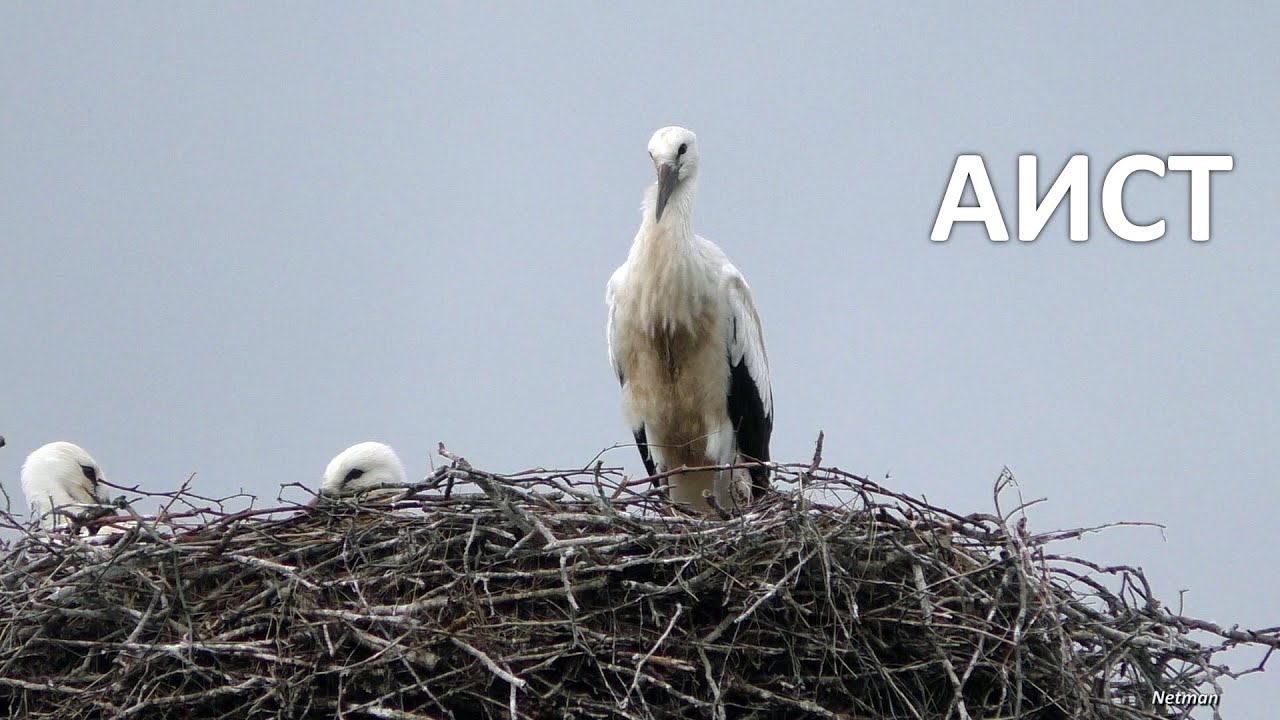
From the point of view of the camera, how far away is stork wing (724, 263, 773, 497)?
5.69 metres

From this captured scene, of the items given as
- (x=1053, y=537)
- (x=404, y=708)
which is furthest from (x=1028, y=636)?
(x=404, y=708)

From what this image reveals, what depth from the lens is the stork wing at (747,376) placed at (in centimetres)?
569

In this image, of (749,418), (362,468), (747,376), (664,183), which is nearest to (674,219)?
(664,183)

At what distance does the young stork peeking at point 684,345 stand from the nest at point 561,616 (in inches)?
48.0

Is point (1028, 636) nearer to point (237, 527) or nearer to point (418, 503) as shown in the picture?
point (418, 503)

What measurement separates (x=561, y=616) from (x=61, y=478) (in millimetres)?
2010

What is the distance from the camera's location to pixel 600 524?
4344 millimetres

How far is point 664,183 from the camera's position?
551 cm

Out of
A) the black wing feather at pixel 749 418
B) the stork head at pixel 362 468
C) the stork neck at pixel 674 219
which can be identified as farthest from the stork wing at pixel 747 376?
the stork head at pixel 362 468

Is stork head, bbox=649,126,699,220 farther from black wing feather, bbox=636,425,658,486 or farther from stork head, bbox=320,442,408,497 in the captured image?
stork head, bbox=320,442,408,497

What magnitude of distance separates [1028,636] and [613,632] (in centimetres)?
94

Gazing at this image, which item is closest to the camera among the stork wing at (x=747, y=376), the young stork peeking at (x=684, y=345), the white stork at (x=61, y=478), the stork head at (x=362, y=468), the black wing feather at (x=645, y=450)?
the stork head at (x=362, y=468)

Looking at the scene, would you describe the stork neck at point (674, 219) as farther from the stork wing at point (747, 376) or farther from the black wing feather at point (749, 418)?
the black wing feather at point (749, 418)

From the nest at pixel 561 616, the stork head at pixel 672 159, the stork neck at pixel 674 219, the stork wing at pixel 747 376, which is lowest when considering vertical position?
the nest at pixel 561 616
